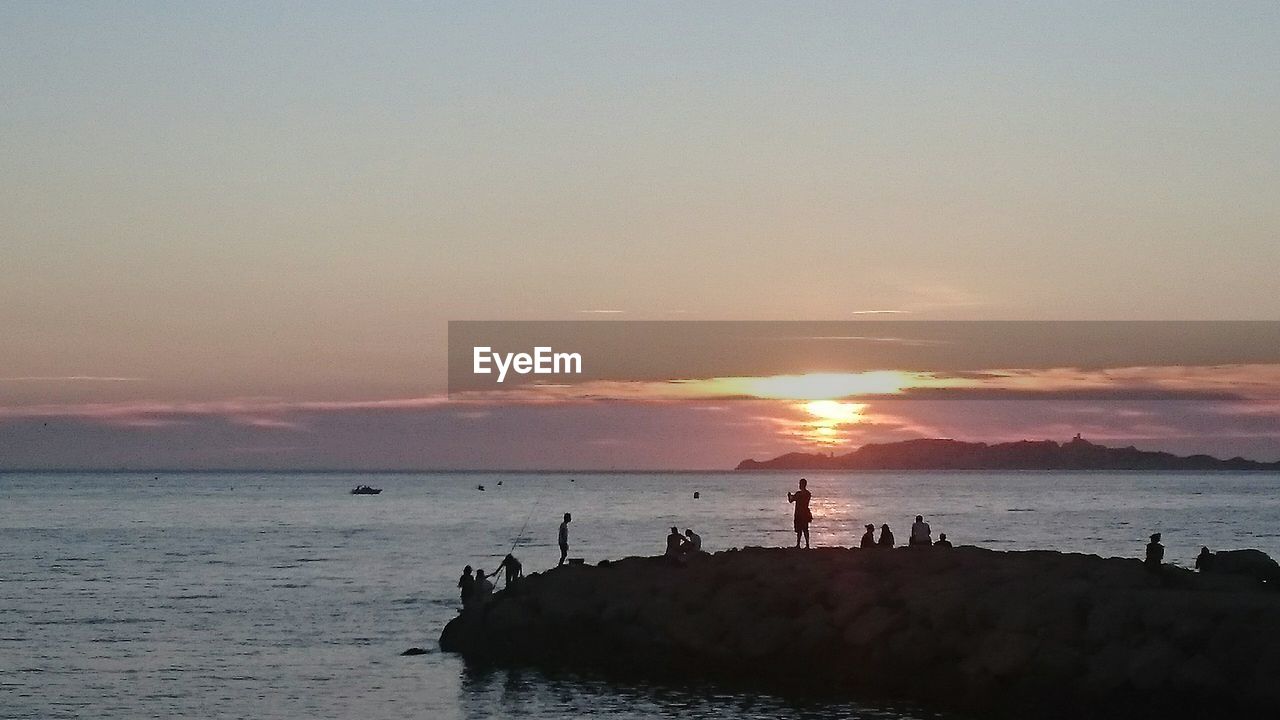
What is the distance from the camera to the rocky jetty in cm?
2591

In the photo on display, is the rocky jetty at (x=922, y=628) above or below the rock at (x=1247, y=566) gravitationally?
below

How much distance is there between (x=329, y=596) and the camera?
5456 centimetres

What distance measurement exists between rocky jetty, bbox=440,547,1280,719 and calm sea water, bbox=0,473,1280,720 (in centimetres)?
175

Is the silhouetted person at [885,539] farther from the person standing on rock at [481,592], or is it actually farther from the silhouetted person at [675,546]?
the person standing on rock at [481,592]

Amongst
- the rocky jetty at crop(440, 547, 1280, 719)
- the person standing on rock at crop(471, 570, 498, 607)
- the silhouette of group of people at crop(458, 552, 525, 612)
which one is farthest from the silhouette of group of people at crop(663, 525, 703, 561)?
the person standing on rock at crop(471, 570, 498, 607)

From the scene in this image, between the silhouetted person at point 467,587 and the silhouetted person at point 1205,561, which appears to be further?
the silhouetted person at point 467,587

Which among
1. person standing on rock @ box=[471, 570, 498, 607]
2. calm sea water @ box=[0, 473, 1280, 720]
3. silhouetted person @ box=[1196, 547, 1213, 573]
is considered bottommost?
calm sea water @ box=[0, 473, 1280, 720]

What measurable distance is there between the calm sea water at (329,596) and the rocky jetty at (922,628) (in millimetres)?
1747

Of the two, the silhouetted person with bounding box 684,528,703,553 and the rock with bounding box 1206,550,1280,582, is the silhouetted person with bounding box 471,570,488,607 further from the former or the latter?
the rock with bounding box 1206,550,1280,582

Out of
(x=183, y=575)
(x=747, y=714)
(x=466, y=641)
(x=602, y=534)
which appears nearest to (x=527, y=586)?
(x=466, y=641)

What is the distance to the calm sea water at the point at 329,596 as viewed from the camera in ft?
103

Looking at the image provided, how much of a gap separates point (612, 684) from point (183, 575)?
40155 mm

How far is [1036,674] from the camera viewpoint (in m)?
27.7

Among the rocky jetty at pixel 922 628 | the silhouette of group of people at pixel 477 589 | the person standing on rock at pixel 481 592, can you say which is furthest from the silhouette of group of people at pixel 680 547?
the person standing on rock at pixel 481 592
